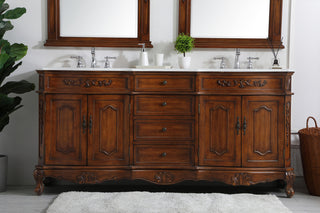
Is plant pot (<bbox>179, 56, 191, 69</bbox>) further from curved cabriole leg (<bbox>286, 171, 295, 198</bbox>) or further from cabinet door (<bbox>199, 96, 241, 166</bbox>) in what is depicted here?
curved cabriole leg (<bbox>286, 171, 295, 198</bbox>)

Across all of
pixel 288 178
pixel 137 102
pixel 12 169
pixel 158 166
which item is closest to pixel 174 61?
pixel 137 102

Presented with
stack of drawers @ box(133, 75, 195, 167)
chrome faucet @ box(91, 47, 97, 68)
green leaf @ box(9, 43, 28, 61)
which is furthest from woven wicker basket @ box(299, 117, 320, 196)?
green leaf @ box(9, 43, 28, 61)

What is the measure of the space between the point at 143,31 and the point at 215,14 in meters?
0.68

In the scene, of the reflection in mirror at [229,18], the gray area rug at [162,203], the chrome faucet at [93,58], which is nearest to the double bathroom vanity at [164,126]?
the gray area rug at [162,203]

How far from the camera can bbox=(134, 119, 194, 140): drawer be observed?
112 inches

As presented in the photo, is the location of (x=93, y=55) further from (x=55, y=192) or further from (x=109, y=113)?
(x=55, y=192)

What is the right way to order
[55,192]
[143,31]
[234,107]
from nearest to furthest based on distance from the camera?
[234,107]
[55,192]
[143,31]

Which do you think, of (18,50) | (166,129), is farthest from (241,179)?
(18,50)

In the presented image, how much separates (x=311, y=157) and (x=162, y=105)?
129cm

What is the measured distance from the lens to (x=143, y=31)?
3266 millimetres

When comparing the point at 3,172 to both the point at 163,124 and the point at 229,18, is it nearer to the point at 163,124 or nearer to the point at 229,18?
the point at 163,124

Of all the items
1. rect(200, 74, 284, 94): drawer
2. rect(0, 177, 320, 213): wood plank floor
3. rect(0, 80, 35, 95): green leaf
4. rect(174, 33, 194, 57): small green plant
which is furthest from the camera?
rect(174, 33, 194, 57): small green plant

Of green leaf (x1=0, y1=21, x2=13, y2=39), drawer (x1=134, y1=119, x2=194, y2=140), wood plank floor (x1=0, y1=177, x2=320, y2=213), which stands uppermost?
green leaf (x1=0, y1=21, x2=13, y2=39)

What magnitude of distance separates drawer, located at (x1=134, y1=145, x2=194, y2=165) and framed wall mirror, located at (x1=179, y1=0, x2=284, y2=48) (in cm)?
102
